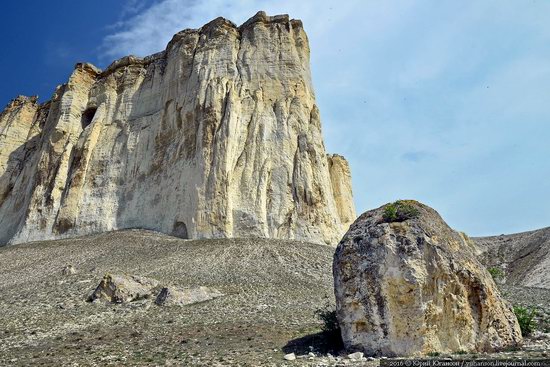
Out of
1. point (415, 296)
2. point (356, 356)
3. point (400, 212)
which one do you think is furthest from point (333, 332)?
point (400, 212)

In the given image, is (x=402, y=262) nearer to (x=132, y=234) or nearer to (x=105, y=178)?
(x=132, y=234)

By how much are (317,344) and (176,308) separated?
756 centimetres

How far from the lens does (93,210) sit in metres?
45.1

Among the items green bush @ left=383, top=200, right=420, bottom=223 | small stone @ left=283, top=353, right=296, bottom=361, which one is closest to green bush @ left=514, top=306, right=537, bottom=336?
green bush @ left=383, top=200, right=420, bottom=223

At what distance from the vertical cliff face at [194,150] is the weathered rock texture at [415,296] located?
23153 millimetres

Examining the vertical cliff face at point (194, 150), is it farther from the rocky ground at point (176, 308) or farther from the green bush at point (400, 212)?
the green bush at point (400, 212)

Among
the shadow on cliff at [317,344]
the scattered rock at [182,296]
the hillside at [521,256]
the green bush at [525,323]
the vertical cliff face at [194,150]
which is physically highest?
the vertical cliff face at [194,150]

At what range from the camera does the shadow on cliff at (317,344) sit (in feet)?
49.0

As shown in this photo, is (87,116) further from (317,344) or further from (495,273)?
(317,344)

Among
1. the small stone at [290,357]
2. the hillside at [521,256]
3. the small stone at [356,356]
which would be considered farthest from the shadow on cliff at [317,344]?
the hillside at [521,256]

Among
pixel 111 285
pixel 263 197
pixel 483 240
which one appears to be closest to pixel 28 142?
pixel 263 197

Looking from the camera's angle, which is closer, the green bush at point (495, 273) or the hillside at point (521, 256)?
the green bush at point (495, 273)

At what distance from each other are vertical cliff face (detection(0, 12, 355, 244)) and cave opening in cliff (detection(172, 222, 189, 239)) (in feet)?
0.52

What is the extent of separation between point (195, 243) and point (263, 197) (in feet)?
21.6
